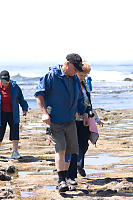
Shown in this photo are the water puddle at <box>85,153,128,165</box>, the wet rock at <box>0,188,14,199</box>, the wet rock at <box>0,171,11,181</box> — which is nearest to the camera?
the wet rock at <box>0,188,14,199</box>

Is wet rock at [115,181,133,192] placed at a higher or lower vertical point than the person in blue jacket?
lower

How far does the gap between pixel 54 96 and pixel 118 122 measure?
9135 mm

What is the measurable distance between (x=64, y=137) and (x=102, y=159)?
237 centimetres

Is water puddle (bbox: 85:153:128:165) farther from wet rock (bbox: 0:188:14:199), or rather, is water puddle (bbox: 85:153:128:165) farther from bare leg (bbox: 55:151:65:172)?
wet rock (bbox: 0:188:14:199)

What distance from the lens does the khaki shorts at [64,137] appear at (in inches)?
234

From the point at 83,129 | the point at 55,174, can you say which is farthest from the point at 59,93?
the point at 55,174

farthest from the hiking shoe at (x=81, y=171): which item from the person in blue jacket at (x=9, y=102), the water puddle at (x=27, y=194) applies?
the person in blue jacket at (x=9, y=102)

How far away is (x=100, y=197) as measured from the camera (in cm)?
548

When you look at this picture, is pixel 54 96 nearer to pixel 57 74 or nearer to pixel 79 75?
pixel 57 74

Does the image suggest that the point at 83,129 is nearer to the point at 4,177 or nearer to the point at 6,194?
the point at 4,177

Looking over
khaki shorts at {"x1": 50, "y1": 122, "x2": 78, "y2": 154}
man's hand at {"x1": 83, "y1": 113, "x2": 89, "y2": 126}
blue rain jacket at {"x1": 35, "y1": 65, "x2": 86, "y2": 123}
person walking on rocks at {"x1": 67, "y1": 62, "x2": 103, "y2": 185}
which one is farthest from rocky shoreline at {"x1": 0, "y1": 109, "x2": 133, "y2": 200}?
blue rain jacket at {"x1": 35, "y1": 65, "x2": 86, "y2": 123}

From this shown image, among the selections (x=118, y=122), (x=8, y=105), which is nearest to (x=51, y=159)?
(x=8, y=105)

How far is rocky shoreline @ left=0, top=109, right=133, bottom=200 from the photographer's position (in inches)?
227

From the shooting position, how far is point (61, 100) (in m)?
5.94
